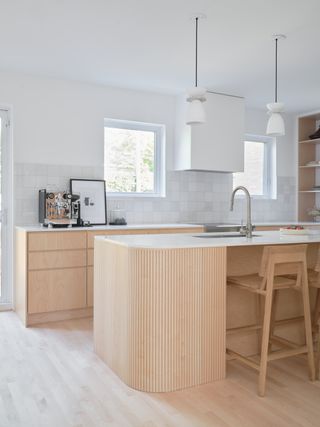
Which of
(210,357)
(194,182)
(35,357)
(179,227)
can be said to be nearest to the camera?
(210,357)

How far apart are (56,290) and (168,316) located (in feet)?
Result: 5.96

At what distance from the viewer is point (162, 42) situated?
348 cm

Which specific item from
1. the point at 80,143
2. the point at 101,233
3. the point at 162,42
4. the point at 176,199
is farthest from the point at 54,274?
the point at 162,42

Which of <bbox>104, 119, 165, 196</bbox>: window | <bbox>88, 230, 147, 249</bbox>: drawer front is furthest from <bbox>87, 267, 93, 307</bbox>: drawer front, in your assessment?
<bbox>104, 119, 165, 196</bbox>: window

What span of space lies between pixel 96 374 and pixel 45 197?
80.1 inches

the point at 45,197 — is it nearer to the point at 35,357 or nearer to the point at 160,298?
the point at 35,357

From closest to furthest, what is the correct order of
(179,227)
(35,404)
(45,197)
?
(35,404), (45,197), (179,227)

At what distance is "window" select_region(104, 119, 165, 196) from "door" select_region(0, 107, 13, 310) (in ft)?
3.54

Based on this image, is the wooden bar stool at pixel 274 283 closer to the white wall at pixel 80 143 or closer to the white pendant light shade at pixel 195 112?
the white pendant light shade at pixel 195 112

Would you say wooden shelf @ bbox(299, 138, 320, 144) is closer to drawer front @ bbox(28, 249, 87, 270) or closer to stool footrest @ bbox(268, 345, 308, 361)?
drawer front @ bbox(28, 249, 87, 270)

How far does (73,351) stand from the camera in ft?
10.3

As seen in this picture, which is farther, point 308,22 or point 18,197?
point 18,197

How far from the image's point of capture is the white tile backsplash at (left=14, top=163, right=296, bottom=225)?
4.34 metres

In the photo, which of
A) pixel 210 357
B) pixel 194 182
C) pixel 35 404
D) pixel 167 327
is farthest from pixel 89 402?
pixel 194 182
